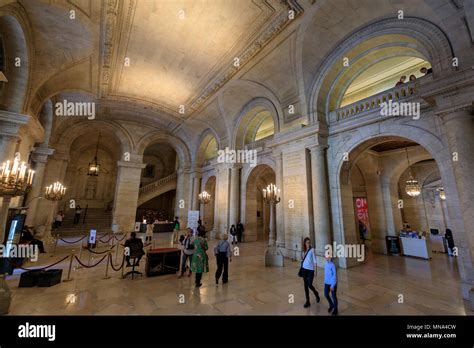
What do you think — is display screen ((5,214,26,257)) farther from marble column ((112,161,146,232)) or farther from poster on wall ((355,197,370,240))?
poster on wall ((355,197,370,240))

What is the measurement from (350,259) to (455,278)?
2.69 m

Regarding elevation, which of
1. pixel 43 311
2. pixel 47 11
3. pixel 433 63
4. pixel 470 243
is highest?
pixel 47 11

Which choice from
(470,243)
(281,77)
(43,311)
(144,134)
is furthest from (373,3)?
(144,134)

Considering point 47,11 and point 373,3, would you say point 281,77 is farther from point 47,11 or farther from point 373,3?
point 47,11

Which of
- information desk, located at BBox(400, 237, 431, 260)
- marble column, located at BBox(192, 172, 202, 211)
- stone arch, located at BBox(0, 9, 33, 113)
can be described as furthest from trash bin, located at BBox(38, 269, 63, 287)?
information desk, located at BBox(400, 237, 431, 260)

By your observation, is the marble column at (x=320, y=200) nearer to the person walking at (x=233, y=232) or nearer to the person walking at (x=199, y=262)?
the person walking at (x=199, y=262)

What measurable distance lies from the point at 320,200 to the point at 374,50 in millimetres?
5446

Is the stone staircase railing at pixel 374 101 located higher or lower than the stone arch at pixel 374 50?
lower

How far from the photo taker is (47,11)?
5.54 meters

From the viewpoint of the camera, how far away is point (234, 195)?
12062mm

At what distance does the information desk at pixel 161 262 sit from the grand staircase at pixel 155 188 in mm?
11733

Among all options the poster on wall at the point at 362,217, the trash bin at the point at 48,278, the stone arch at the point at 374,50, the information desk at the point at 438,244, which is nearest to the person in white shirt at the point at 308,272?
the stone arch at the point at 374,50

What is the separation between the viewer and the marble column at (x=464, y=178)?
13.5 feet

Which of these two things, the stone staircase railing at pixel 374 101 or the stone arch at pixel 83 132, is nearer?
the stone staircase railing at pixel 374 101
